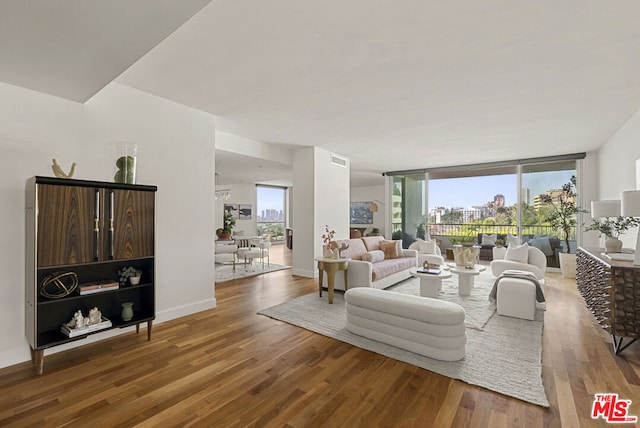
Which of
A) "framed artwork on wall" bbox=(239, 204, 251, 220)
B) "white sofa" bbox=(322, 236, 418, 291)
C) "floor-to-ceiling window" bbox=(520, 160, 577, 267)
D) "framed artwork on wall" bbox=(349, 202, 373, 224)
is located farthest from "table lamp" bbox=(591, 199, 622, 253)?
"framed artwork on wall" bbox=(239, 204, 251, 220)

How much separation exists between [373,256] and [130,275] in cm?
371

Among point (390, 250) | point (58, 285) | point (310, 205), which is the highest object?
point (310, 205)

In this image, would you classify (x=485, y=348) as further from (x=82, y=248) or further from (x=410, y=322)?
(x=82, y=248)

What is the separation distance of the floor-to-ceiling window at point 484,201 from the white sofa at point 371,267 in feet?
11.1

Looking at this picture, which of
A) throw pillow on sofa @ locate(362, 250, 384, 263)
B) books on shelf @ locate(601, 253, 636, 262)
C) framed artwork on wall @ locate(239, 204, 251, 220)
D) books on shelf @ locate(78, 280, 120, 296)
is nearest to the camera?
books on shelf @ locate(78, 280, 120, 296)

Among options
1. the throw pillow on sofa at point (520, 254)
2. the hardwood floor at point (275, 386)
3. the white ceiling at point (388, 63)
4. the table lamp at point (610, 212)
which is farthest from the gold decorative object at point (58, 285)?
the throw pillow on sofa at point (520, 254)

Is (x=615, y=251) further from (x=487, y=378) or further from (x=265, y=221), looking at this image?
(x=265, y=221)

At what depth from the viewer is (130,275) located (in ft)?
9.92

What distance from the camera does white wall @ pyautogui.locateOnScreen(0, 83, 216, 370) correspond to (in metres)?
2.54

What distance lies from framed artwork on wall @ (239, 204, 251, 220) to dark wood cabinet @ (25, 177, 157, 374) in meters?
7.99

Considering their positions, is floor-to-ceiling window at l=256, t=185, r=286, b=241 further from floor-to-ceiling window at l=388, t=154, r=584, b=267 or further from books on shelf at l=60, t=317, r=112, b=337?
books on shelf at l=60, t=317, r=112, b=337

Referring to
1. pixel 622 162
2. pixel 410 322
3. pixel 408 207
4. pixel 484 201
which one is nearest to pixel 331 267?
pixel 410 322

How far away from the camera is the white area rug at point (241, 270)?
6086 millimetres

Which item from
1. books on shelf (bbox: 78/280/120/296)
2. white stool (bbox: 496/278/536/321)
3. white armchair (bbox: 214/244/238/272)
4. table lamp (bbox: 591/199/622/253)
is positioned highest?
table lamp (bbox: 591/199/622/253)
